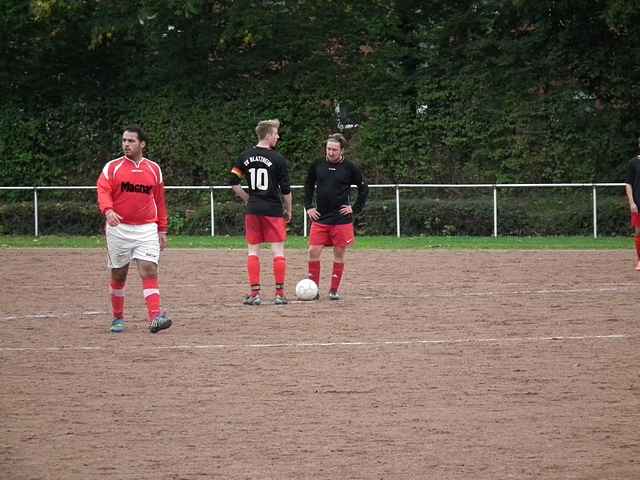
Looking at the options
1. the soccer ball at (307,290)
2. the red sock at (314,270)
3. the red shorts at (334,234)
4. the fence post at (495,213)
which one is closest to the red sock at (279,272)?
the soccer ball at (307,290)

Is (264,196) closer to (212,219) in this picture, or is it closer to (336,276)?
(336,276)

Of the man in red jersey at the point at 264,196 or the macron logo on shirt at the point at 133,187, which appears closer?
the macron logo on shirt at the point at 133,187

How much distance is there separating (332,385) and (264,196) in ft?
19.9

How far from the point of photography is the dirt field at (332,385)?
306 inches

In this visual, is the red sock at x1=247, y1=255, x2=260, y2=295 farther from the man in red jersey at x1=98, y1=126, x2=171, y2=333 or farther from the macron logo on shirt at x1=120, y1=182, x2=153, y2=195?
the macron logo on shirt at x1=120, y1=182, x2=153, y2=195

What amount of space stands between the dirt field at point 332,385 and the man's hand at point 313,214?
107 centimetres

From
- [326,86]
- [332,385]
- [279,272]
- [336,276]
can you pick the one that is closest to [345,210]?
[336,276]

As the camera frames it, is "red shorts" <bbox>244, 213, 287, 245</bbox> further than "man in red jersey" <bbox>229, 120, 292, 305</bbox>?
Yes

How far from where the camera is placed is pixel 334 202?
16.8 metres

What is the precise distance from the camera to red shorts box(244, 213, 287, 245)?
53.0ft

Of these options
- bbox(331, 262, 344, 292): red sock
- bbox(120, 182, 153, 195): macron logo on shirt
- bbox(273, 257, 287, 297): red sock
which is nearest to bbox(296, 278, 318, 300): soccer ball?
bbox(331, 262, 344, 292): red sock

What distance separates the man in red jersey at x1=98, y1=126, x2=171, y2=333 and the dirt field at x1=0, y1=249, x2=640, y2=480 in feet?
1.98

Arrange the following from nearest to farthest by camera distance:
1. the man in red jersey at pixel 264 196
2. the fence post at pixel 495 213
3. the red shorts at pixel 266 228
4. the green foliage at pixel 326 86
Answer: the man in red jersey at pixel 264 196, the red shorts at pixel 266 228, the fence post at pixel 495 213, the green foliage at pixel 326 86

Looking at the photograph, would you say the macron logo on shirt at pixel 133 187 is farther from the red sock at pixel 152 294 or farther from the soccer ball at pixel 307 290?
the soccer ball at pixel 307 290
